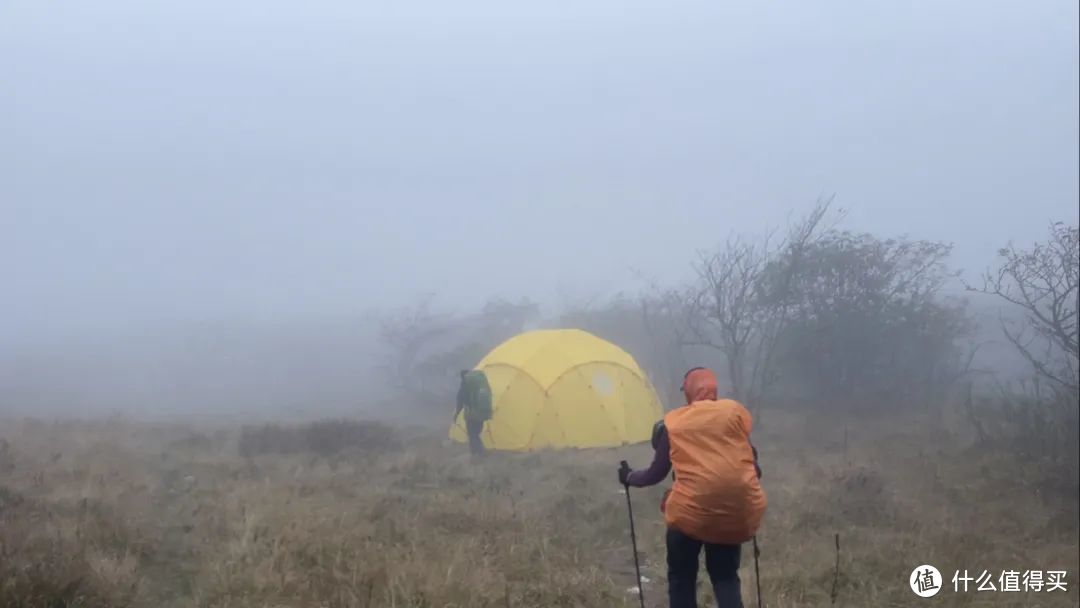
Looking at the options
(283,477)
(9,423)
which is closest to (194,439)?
(9,423)

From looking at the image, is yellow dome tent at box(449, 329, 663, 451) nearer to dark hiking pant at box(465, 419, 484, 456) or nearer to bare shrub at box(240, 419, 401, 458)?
dark hiking pant at box(465, 419, 484, 456)

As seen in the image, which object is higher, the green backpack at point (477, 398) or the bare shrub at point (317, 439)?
the green backpack at point (477, 398)

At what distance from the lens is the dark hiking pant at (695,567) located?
4.61 meters

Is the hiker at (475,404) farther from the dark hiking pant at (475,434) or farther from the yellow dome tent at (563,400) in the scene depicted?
the yellow dome tent at (563,400)

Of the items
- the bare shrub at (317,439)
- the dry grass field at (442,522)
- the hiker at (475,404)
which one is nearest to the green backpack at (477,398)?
the hiker at (475,404)

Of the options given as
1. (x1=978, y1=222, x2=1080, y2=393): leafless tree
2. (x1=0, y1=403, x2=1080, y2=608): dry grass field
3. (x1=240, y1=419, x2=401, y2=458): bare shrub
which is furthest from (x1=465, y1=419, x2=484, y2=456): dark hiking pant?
(x1=978, y1=222, x2=1080, y2=393): leafless tree

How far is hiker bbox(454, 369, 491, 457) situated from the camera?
14.5 m

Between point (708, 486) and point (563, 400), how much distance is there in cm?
1146

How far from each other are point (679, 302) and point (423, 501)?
1257cm

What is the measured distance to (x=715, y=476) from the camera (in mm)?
4352

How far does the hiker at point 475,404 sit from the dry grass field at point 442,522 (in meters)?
0.72

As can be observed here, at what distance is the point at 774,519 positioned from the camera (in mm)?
9086

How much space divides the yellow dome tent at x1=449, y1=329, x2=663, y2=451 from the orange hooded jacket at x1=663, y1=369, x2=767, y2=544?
11062mm

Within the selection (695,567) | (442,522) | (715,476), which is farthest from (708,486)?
(442,522)
